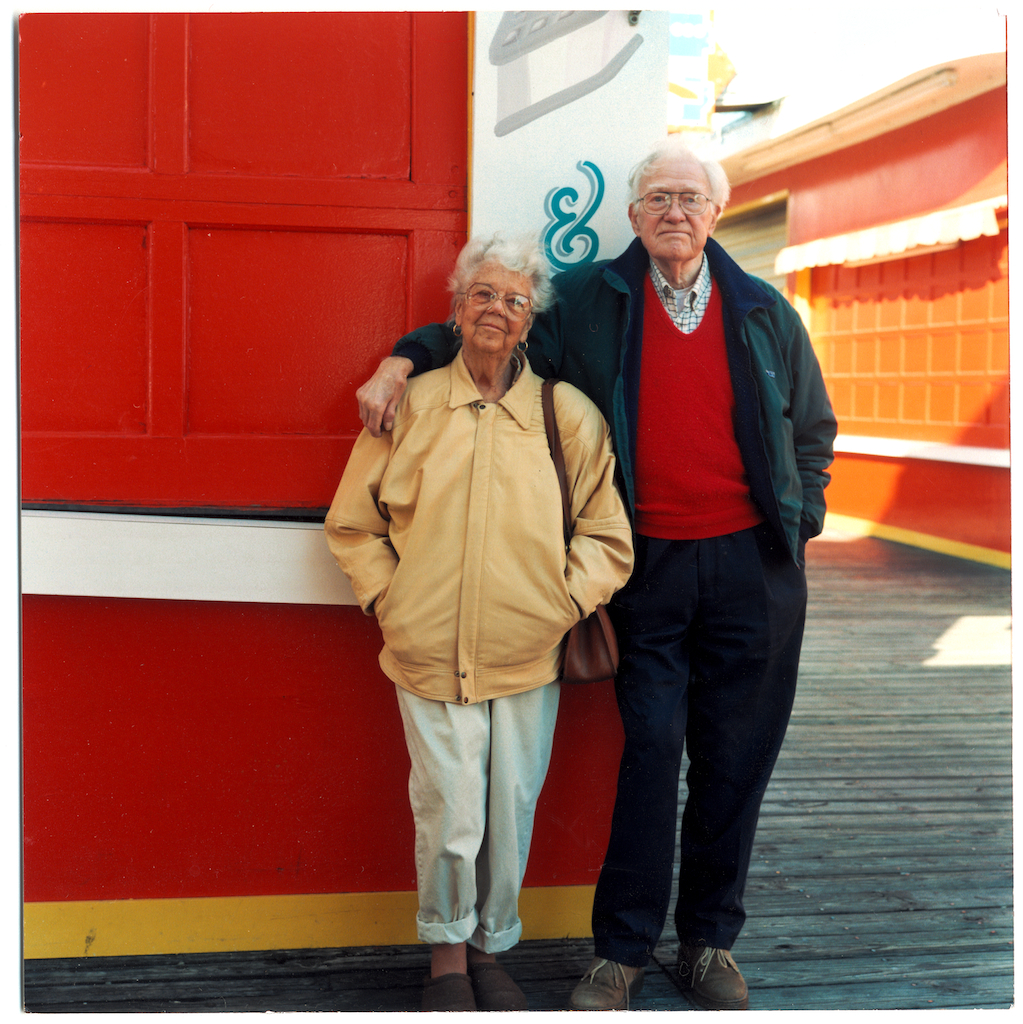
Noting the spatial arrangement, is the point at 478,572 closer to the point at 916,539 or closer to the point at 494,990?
the point at 494,990

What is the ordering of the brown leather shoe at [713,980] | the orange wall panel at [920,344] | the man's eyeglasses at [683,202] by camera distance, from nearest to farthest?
1. the man's eyeglasses at [683,202]
2. the brown leather shoe at [713,980]
3. the orange wall panel at [920,344]

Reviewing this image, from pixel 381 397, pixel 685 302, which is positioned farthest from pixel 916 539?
pixel 381 397

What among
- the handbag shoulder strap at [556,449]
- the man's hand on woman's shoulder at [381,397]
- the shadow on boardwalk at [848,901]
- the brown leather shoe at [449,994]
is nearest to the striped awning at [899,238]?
the shadow on boardwalk at [848,901]

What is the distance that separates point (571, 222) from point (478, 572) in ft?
3.23

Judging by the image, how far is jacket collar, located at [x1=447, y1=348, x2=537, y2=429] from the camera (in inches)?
81.7

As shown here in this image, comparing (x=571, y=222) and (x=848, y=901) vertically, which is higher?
(x=571, y=222)

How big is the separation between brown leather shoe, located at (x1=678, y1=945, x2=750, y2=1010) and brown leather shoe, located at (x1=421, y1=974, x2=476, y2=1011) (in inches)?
22.5

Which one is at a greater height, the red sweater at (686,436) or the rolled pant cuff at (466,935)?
the red sweater at (686,436)

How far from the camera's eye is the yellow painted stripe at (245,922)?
7.85 feet

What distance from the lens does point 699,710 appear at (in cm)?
226

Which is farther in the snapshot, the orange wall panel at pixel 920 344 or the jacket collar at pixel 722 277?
the orange wall panel at pixel 920 344

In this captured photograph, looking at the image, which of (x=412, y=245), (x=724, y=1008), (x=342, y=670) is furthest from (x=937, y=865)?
(x=412, y=245)

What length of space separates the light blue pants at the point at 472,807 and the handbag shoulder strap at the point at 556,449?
16.1 inches

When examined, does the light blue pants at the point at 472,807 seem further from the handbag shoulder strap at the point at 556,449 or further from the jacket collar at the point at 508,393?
the jacket collar at the point at 508,393
